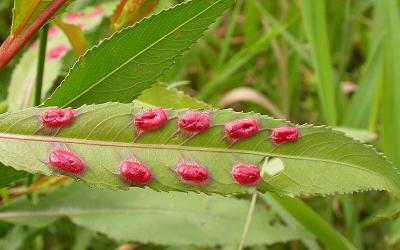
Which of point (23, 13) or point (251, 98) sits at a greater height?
point (23, 13)

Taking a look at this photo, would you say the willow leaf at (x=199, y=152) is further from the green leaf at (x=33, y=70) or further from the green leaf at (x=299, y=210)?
the green leaf at (x=33, y=70)

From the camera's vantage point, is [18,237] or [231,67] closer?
[18,237]

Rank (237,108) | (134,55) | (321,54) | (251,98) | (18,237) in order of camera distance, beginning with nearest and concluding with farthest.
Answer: (134,55) < (18,237) < (321,54) < (251,98) < (237,108)

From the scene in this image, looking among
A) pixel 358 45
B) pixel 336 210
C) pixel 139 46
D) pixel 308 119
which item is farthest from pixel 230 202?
pixel 358 45

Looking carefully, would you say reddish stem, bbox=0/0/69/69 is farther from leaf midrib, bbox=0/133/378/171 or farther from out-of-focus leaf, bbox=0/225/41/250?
out-of-focus leaf, bbox=0/225/41/250

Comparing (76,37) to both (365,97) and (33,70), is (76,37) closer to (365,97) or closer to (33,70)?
(33,70)

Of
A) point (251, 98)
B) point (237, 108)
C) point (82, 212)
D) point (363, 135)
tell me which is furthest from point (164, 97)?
point (237, 108)

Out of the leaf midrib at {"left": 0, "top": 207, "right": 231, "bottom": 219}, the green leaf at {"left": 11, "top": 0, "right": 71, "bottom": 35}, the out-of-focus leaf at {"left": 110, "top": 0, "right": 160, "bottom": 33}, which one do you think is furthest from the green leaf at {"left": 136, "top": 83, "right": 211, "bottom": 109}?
the green leaf at {"left": 11, "top": 0, "right": 71, "bottom": 35}

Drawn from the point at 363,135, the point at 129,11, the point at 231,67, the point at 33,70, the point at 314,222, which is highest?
the point at 129,11

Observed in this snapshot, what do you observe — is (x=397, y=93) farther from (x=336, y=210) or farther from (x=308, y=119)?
(x=308, y=119)
